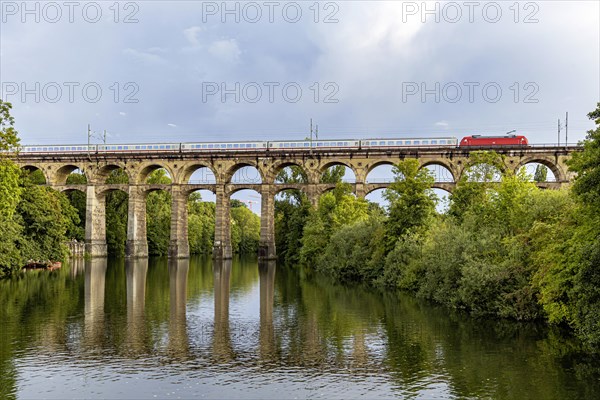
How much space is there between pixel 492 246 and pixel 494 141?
38509 mm

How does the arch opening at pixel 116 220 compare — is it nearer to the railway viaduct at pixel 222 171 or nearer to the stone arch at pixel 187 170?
the railway viaduct at pixel 222 171

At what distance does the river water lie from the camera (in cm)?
1331

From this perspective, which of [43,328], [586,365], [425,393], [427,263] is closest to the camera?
[425,393]

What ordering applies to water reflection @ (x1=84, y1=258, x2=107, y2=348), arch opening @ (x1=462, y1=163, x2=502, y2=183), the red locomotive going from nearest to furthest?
water reflection @ (x1=84, y1=258, x2=107, y2=348) < arch opening @ (x1=462, y1=163, x2=502, y2=183) < the red locomotive

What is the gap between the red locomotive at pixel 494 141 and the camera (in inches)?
2394

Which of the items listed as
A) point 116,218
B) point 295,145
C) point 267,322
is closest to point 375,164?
point 295,145

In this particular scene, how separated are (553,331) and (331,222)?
33.1 metres

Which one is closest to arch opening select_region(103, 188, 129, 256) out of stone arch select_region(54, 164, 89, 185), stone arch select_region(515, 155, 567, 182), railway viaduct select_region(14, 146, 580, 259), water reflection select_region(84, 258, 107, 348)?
stone arch select_region(54, 164, 89, 185)

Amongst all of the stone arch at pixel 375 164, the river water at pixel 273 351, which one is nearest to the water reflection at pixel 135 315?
the river water at pixel 273 351

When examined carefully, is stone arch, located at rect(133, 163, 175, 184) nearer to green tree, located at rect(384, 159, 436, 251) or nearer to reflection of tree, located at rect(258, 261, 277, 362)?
reflection of tree, located at rect(258, 261, 277, 362)

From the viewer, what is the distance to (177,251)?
213ft

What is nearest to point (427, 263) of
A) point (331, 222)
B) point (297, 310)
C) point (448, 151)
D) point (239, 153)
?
point (297, 310)

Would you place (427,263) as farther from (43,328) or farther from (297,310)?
(43,328)

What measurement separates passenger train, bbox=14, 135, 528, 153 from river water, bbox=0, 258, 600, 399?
35.0m
